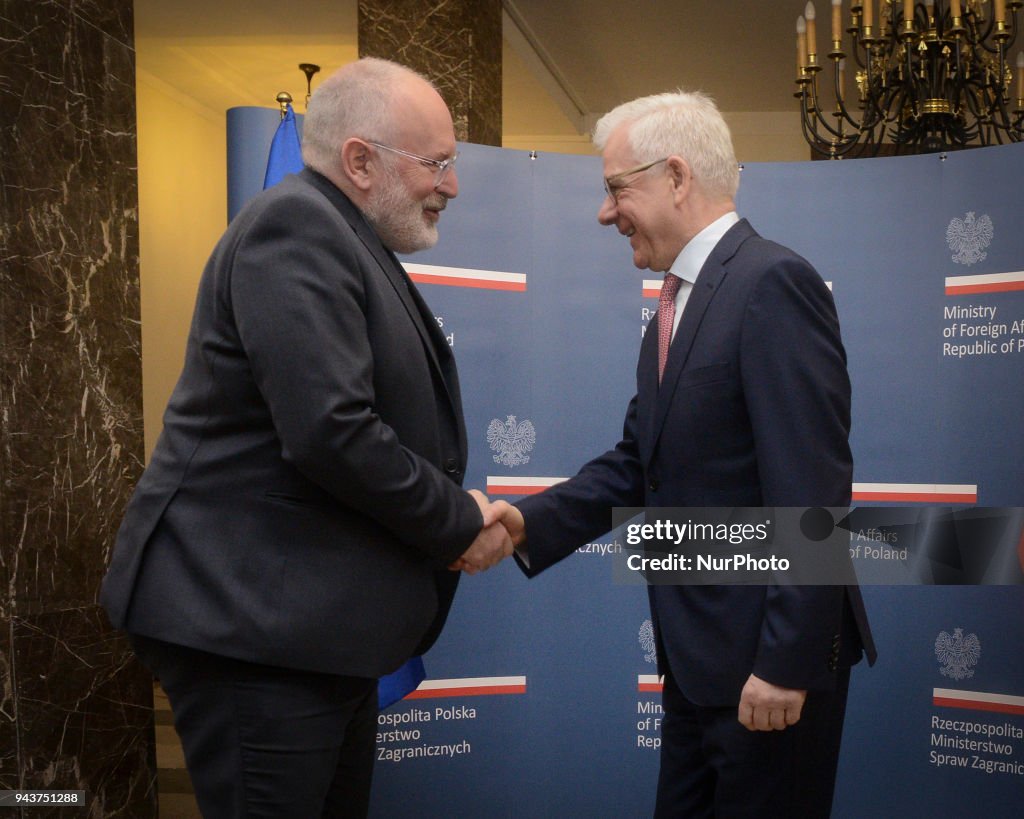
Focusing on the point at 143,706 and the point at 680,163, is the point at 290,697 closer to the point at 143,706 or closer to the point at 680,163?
the point at 680,163

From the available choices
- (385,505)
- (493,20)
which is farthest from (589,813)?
(493,20)

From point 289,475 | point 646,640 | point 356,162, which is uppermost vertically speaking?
point 356,162

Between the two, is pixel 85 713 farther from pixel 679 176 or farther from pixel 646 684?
pixel 679 176

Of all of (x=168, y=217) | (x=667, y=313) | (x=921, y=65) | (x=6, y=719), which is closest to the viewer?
(x=667, y=313)

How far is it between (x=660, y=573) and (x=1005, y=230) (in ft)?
7.10

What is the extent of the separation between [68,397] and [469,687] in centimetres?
171

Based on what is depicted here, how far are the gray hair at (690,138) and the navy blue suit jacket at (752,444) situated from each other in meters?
0.12

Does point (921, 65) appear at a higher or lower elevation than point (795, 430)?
higher

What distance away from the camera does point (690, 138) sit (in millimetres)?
1957

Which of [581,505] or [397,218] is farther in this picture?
[581,505]

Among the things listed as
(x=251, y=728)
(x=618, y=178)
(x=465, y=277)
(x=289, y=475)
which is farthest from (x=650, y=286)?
(x=251, y=728)

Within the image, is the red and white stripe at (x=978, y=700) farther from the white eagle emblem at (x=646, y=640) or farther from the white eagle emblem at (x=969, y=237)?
the white eagle emblem at (x=969, y=237)

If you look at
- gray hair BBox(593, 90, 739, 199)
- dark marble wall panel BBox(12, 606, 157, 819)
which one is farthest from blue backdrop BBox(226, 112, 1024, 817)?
gray hair BBox(593, 90, 739, 199)

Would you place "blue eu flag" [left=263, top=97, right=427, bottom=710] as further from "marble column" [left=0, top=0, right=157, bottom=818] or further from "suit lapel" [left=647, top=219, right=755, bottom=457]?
"suit lapel" [left=647, top=219, right=755, bottom=457]
